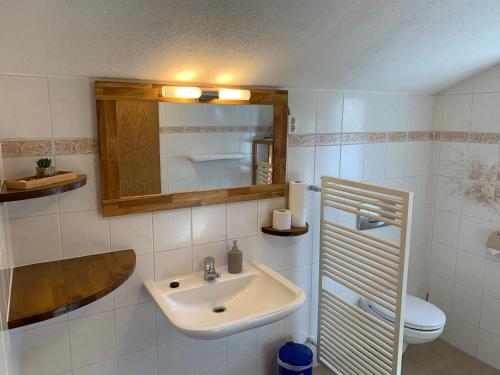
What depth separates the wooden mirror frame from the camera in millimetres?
1666

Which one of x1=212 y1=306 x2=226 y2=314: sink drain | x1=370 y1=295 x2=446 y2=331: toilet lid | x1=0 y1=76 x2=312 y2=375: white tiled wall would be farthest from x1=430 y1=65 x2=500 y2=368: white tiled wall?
x1=212 y1=306 x2=226 y2=314: sink drain

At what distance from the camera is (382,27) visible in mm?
1736

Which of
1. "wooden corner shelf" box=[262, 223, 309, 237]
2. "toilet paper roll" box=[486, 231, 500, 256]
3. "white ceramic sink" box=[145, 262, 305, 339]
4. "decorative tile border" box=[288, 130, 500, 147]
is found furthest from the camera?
"toilet paper roll" box=[486, 231, 500, 256]

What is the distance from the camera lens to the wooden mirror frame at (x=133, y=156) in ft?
5.47

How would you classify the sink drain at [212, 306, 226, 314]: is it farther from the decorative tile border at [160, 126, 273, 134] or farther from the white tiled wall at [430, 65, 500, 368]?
the white tiled wall at [430, 65, 500, 368]

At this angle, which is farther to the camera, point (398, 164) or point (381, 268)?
point (398, 164)

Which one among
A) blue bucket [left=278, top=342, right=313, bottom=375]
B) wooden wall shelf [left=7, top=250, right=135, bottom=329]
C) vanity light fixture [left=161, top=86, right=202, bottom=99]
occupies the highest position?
vanity light fixture [left=161, top=86, right=202, bottom=99]

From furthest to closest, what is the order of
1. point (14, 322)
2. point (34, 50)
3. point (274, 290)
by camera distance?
point (274, 290), point (34, 50), point (14, 322)

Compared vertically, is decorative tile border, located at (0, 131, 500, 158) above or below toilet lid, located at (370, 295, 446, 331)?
above

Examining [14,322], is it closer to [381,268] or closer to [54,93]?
[54,93]

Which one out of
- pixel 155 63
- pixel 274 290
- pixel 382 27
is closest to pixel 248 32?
pixel 155 63

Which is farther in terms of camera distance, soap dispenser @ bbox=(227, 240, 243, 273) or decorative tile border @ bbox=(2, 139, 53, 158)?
soap dispenser @ bbox=(227, 240, 243, 273)

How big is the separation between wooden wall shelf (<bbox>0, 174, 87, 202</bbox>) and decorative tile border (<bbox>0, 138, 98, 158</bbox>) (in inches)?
7.3

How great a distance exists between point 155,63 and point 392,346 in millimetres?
1744
